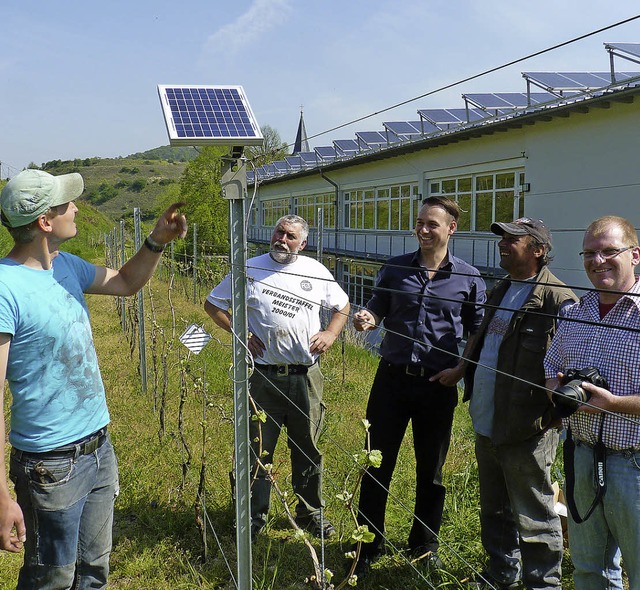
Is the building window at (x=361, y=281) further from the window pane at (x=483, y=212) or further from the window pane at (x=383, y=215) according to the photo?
the window pane at (x=483, y=212)

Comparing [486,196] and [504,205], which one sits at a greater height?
[486,196]

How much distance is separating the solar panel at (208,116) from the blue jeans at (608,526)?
1.58 m

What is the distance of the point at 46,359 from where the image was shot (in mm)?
2000

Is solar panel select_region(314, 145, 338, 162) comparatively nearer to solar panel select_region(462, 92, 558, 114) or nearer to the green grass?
solar panel select_region(462, 92, 558, 114)

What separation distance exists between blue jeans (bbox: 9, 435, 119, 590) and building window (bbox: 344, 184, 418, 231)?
17435mm

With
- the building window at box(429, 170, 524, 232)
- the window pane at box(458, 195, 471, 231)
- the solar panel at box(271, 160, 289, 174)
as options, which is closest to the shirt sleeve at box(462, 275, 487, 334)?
the building window at box(429, 170, 524, 232)

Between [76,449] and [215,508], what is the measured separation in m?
1.72

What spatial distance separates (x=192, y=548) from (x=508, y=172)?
1342cm

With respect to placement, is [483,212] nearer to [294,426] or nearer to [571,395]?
[294,426]

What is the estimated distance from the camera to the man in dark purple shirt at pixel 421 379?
3.02m

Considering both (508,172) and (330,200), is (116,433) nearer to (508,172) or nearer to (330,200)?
(508,172)

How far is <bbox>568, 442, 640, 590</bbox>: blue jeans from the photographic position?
205cm

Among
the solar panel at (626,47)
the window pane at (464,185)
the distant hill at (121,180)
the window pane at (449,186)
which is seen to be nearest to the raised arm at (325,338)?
the solar panel at (626,47)

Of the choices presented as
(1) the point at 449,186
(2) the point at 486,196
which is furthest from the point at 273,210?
(2) the point at 486,196
